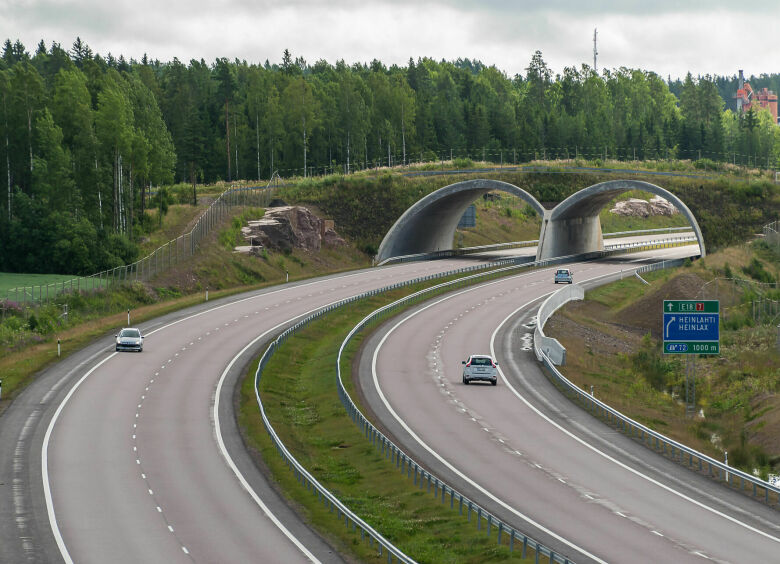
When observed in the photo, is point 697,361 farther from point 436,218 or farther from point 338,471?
point 436,218

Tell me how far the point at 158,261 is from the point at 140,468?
174 ft

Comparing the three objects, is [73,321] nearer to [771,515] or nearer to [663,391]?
[663,391]

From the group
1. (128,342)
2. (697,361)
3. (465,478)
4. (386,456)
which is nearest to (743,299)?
(697,361)

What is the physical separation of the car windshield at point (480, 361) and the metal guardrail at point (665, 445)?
3.34 metres

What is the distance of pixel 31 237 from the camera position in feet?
293

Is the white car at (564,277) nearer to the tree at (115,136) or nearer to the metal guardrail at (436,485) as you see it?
the metal guardrail at (436,485)

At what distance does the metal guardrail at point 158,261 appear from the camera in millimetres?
73250

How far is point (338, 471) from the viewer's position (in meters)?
37.3

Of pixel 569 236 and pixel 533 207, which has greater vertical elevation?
pixel 533 207

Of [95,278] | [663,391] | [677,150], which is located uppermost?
[677,150]

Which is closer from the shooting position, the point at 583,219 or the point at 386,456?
the point at 386,456

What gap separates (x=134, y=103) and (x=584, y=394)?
84.1m

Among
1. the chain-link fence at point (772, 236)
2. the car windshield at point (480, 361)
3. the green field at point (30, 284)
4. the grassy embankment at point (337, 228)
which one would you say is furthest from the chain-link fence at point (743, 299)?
the green field at point (30, 284)

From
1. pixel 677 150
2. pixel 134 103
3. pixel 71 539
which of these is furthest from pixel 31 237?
pixel 677 150
